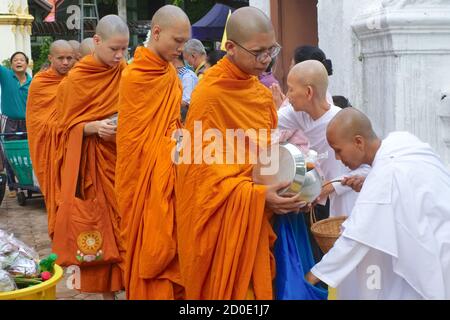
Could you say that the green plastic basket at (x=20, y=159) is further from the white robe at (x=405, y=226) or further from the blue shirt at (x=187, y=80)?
the white robe at (x=405, y=226)

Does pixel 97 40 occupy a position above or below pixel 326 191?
above

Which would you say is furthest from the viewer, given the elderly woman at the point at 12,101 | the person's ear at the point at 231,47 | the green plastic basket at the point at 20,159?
the elderly woman at the point at 12,101

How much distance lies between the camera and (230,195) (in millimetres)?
3309

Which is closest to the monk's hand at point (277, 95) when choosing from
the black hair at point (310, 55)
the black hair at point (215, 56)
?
the black hair at point (310, 55)

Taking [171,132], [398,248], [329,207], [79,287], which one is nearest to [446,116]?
[329,207]

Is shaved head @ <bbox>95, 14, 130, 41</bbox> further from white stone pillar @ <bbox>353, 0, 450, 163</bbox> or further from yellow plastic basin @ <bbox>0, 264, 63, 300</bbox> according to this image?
yellow plastic basin @ <bbox>0, 264, 63, 300</bbox>

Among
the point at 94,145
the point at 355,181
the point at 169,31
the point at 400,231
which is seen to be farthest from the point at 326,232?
the point at 94,145

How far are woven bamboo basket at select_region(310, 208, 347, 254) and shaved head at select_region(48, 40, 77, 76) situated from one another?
Answer: 130 inches

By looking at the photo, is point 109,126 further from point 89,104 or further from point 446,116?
point 446,116

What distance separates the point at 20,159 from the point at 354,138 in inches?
252

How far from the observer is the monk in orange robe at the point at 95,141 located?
5.09m

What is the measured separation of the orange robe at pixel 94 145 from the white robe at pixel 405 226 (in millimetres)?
2396

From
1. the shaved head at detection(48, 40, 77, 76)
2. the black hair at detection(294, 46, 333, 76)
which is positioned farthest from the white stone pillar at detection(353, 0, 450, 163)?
the shaved head at detection(48, 40, 77, 76)

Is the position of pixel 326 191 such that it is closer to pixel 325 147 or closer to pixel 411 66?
pixel 325 147
